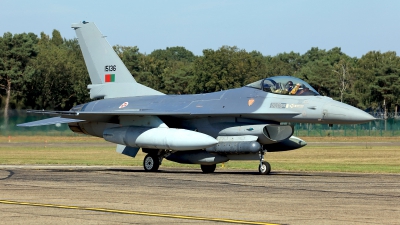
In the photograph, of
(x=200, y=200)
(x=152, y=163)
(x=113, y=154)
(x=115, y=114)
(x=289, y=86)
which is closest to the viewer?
(x=200, y=200)

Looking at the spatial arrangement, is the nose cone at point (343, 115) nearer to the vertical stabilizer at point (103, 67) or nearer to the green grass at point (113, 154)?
the vertical stabilizer at point (103, 67)

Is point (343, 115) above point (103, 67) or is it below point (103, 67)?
below

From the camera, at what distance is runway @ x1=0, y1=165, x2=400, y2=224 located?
425 inches

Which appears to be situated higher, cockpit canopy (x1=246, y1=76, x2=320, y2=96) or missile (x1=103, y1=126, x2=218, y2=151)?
cockpit canopy (x1=246, y1=76, x2=320, y2=96)

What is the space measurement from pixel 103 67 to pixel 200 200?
13964 millimetres

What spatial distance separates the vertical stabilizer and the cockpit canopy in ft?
17.7

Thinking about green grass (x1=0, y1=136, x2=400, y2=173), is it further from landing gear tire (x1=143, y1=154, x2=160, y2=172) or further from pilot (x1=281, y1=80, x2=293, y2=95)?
pilot (x1=281, y1=80, x2=293, y2=95)

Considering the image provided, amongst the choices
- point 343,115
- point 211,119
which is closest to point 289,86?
point 343,115

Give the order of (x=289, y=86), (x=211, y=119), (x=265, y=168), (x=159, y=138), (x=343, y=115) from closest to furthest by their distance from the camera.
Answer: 1. (x=343, y=115)
2. (x=289, y=86)
3. (x=265, y=168)
4. (x=159, y=138)
5. (x=211, y=119)

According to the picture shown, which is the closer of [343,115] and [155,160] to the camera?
[343,115]

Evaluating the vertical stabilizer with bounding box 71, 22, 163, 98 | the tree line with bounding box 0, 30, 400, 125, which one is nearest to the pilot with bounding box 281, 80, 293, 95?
the vertical stabilizer with bounding box 71, 22, 163, 98

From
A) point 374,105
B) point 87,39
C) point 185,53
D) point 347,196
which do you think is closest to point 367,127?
point 374,105

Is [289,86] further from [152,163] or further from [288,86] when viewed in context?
[152,163]

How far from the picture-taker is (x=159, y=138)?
22.6 metres
